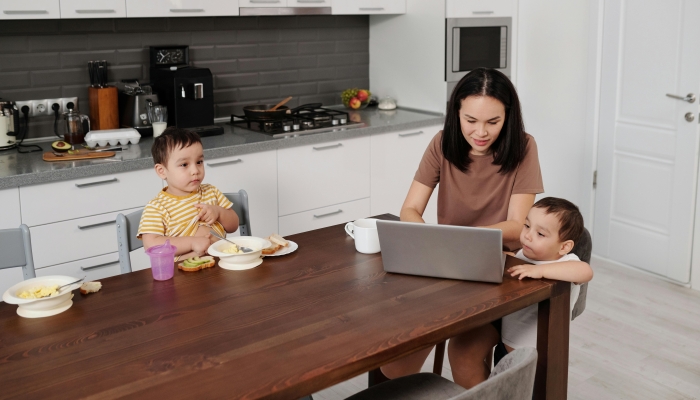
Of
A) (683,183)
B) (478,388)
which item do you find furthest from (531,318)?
(683,183)

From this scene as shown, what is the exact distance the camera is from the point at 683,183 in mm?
3924

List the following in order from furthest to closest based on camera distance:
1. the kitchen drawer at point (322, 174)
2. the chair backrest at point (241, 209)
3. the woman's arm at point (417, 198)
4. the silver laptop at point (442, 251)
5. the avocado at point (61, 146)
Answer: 1. the kitchen drawer at point (322, 174)
2. the avocado at point (61, 146)
3. the chair backrest at point (241, 209)
4. the woman's arm at point (417, 198)
5. the silver laptop at point (442, 251)

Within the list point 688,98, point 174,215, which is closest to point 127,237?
point 174,215

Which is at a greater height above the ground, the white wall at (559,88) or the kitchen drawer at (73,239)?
the white wall at (559,88)

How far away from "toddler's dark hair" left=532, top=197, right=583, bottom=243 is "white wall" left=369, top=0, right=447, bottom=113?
2.33 m

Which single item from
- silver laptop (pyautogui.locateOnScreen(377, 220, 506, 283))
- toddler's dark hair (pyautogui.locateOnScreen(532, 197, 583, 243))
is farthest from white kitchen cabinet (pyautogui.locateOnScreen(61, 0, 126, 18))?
toddler's dark hair (pyautogui.locateOnScreen(532, 197, 583, 243))

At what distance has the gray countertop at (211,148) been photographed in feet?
9.87

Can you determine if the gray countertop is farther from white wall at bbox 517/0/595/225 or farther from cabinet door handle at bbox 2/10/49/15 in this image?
white wall at bbox 517/0/595/225

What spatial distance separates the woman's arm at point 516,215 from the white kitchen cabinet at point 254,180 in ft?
5.14

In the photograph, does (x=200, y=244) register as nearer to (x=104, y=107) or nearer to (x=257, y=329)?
(x=257, y=329)

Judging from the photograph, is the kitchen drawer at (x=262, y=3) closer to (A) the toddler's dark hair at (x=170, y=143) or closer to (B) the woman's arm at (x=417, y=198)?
(A) the toddler's dark hair at (x=170, y=143)

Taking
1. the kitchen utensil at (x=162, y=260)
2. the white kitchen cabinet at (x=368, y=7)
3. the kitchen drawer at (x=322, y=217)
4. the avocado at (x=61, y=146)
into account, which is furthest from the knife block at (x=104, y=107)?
the kitchen utensil at (x=162, y=260)

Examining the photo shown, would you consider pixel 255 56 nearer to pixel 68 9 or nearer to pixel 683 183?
pixel 68 9

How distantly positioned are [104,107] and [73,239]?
83cm
